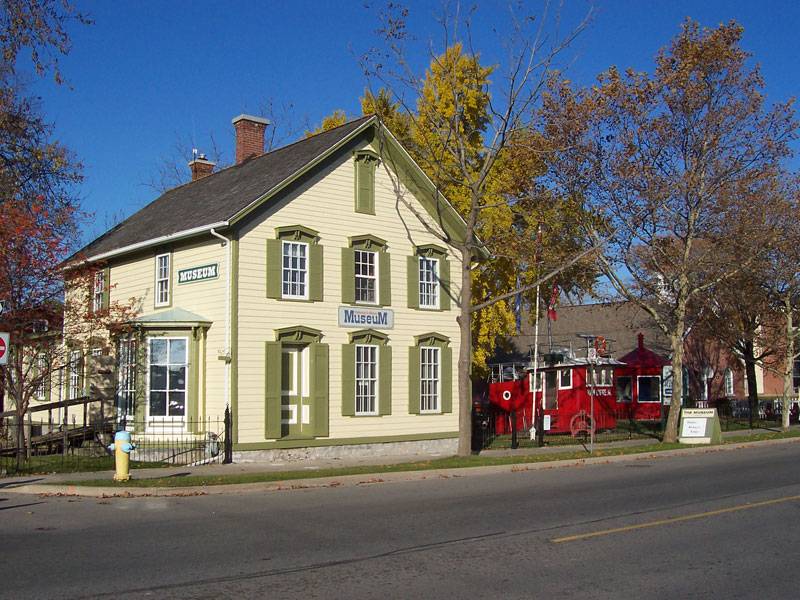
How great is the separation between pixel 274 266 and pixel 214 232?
5.91 feet


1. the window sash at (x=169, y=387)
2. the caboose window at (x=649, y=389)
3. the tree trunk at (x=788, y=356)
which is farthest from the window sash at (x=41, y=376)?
the tree trunk at (x=788, y=356)

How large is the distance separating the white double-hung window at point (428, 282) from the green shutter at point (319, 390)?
13.7ft

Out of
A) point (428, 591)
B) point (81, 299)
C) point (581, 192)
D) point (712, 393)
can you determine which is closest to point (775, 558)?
point (428, 591)

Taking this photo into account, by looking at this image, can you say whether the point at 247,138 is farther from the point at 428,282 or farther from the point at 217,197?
the point at 428,282

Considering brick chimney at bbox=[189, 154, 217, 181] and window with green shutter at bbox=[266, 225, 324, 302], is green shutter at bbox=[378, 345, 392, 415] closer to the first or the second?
window with green shutter at bbox=[266, 225, 324, 302]

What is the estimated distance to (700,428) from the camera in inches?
1075

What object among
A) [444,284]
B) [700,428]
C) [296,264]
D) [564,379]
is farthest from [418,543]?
[564,379]

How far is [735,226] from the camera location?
26.4 meters

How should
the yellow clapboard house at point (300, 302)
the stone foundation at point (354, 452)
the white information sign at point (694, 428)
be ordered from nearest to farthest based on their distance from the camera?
the stone foundation at point (354, 452), the yellow clapboard house at point (300, 302), the white information sign at point (694, 428)

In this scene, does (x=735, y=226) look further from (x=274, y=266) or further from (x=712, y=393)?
(x=712, y=393)

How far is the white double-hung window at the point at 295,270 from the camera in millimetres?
22609

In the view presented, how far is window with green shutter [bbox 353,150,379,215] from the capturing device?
2431 cm

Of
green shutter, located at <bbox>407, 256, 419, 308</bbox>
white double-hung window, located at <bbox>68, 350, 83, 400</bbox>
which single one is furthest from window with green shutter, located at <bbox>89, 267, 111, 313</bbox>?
green shutter, located at <bbox>407, 256, 419, 308</bbox>

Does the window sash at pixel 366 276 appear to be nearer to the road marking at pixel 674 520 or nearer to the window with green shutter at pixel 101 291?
the window with green shutter at pixel 101 291
